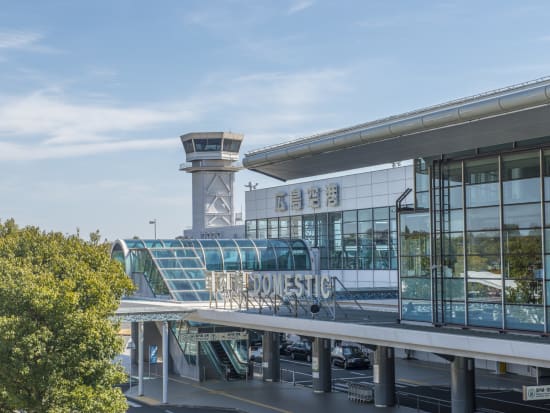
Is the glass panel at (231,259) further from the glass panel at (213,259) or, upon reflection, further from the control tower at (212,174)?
the control tower at (212,174)

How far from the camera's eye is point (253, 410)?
3869cm

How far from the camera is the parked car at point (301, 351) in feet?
190

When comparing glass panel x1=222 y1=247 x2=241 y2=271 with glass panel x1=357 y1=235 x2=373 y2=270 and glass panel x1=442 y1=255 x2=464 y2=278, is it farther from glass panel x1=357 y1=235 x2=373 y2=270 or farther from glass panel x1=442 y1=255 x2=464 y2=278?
glass panel x1=442 y1=255 x2=464 y2=278

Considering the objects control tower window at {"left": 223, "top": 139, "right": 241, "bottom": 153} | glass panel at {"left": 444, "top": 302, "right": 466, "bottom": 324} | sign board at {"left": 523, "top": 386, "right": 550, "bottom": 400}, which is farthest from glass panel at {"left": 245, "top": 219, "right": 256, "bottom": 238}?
sign board at {"left": 523, "top": 386, "right": 550, "bottom": 400}

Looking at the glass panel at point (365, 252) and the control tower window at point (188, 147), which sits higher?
the control tower window at point (188, 147)

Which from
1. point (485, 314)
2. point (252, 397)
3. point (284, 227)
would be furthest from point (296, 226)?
point (485, 314)

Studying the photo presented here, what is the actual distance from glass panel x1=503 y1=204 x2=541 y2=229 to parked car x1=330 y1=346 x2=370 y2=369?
24.8 m

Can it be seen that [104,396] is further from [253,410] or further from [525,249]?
[525,249]

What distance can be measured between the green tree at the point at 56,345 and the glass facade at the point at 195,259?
2014cm

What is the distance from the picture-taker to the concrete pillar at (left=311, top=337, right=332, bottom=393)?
42344 millimetres

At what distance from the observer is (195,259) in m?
53.5

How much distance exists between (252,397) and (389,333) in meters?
13.7

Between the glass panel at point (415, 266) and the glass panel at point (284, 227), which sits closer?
the glass panel at point (415, 266)

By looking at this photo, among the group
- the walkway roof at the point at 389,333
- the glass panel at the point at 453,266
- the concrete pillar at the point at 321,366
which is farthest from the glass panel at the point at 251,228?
the glass panel at the point at 453,266
